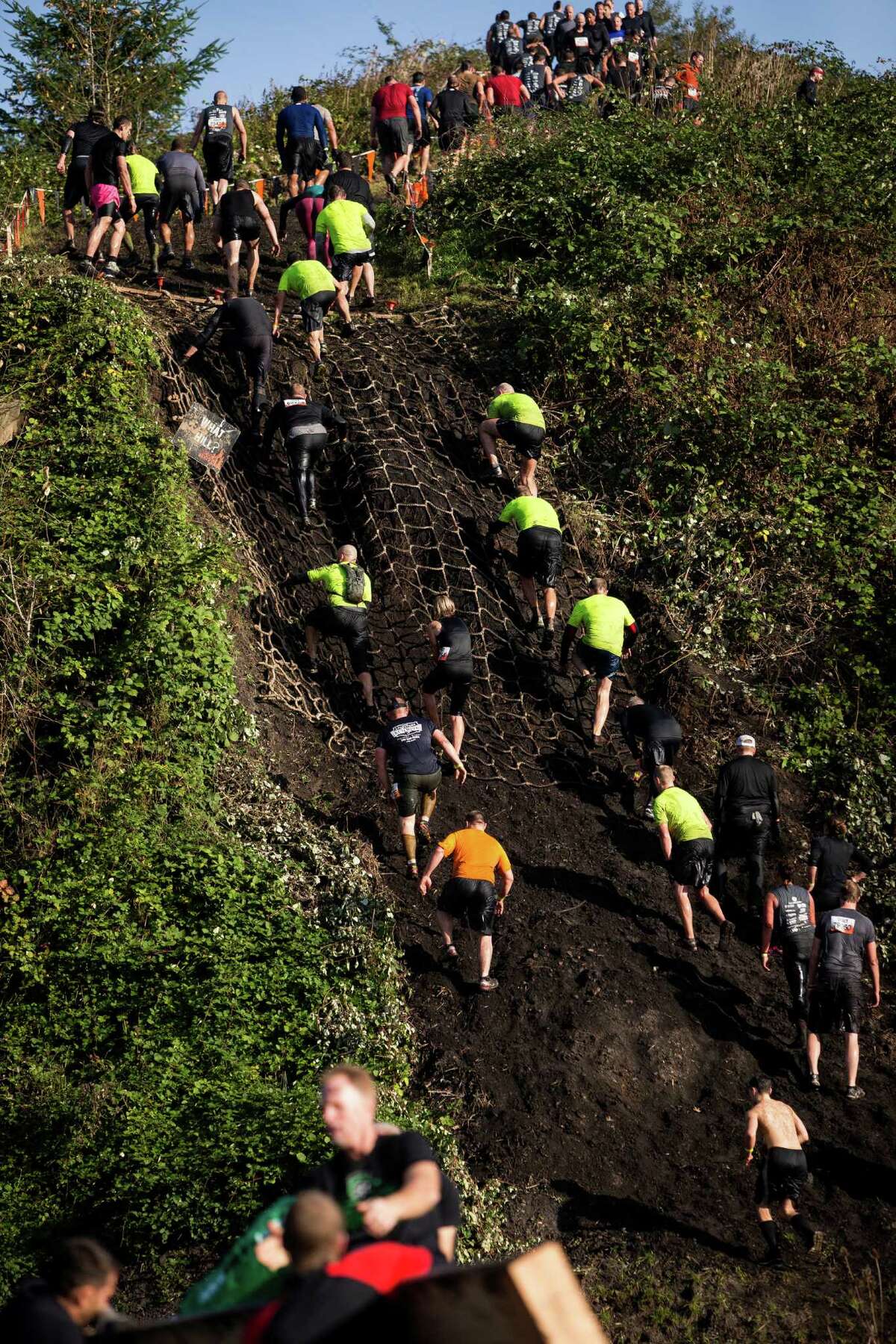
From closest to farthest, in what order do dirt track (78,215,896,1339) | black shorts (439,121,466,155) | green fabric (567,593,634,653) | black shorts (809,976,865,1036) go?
dirt track (78,215,896,1339)
black shorts (809,976,865,1036)
green fabric (567,593,634,653)
black shorts (439,121,466,155)

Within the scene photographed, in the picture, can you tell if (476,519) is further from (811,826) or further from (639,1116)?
(639,1116)

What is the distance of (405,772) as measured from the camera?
10883 millimetres

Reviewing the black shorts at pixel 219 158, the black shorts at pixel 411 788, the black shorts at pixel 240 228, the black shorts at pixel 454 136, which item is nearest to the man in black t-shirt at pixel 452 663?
the black shorts at pixel 411 788

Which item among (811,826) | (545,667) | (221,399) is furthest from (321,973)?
(221,399)

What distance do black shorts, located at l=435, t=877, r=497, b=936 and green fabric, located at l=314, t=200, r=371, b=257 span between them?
28.1ft

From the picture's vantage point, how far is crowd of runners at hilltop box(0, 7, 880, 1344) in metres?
3.98

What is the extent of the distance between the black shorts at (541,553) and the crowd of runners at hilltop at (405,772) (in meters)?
0.02

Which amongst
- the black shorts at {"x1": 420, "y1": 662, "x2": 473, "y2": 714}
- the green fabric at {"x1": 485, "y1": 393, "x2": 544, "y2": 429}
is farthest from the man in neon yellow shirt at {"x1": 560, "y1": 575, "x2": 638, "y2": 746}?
the green fabric at {"x1": 485, "y1": 393, "x2": 544, "y2": 429}

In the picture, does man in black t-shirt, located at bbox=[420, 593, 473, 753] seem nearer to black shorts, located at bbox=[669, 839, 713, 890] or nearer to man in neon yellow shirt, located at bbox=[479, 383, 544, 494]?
black shorts, located at bbox=[669, 839, 713, 890]

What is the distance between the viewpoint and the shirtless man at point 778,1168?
851 cm

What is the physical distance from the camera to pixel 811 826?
42.8 feet

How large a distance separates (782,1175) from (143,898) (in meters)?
4.84

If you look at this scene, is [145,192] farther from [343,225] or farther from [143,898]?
[143,898]

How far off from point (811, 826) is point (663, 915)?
254 cm
